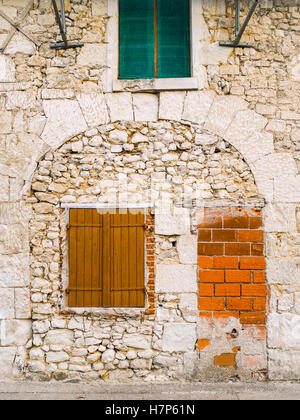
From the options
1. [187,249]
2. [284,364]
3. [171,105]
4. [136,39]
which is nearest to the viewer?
[284,364]

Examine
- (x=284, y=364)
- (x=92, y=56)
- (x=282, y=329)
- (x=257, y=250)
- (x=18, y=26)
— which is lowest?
(x=284, y=364)

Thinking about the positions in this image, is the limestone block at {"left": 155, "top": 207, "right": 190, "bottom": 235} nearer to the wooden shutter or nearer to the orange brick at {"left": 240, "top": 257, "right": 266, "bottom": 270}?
the wooden shutter

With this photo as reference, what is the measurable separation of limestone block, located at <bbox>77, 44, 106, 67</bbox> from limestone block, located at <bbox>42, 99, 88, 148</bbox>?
19.7 inches

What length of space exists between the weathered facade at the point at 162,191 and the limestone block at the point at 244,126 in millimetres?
17

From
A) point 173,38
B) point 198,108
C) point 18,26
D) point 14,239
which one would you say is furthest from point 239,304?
point 18,26

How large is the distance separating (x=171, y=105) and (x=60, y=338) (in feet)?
9.93

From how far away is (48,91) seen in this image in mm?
4801

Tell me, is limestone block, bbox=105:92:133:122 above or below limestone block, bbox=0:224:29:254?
above

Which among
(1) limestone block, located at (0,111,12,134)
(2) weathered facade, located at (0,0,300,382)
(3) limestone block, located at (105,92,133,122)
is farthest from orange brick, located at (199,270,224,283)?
(1) limestone block, located at (0,111,12,134)

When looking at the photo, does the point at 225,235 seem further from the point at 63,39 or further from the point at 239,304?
the point at 63,39

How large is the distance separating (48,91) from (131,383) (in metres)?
3.56

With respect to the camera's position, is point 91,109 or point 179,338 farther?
point 91,109

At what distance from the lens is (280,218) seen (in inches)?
183

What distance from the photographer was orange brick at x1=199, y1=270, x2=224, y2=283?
15.2 feet
